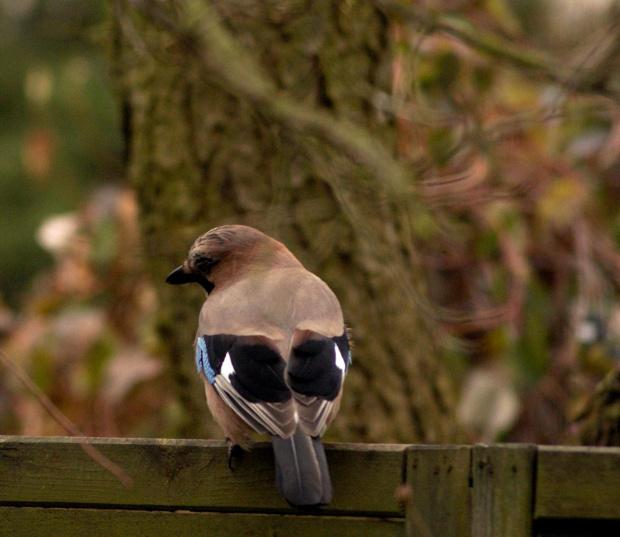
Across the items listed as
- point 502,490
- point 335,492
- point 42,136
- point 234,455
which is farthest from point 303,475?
point 42,136

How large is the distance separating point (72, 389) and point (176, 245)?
5.12 feet

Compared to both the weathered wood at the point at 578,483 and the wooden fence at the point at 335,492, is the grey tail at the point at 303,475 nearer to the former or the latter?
the wooden fence at the point at 335,492

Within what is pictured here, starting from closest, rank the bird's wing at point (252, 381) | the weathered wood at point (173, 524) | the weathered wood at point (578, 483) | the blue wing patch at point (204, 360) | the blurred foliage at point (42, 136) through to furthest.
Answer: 1. the weathered wood at point (578, 483)
2. the weathered wood at point (173, 524)
3. the bird's wing at point (252, 381)
4. the blue wing patch at point (204, 360)
5. the blurred foliage at point (42, 136)

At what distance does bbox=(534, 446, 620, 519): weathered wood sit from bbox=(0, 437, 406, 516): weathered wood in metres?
0.33

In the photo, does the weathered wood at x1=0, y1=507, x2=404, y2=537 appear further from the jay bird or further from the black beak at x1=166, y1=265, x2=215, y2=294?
the black beak at x1=166, y1=265, x2=215, y2=294

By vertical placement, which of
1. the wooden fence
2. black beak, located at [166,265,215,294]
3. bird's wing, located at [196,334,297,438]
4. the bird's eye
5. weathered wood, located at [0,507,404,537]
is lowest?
weathered wood, located at [0,507,404,537]

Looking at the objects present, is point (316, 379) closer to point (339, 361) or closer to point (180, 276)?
point (339, 361)

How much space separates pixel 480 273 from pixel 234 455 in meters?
3.56

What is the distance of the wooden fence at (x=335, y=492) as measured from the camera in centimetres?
191

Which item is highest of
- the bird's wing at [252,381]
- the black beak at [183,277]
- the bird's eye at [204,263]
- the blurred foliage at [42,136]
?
the blurred foliage at [42,136]

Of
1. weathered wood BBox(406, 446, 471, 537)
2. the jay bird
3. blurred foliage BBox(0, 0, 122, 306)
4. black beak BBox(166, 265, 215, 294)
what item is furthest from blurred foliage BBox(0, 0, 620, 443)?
blurred foliage BBox(0, 0, 122, 306)

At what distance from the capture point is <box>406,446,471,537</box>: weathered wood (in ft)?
6.37

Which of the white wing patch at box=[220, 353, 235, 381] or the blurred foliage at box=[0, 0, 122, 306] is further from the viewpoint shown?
A: the blurred foliage at box=[0, 0, 122, 306]

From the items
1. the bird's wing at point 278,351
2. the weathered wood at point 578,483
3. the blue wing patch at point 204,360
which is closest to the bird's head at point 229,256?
the bird's wing at point 278,351
